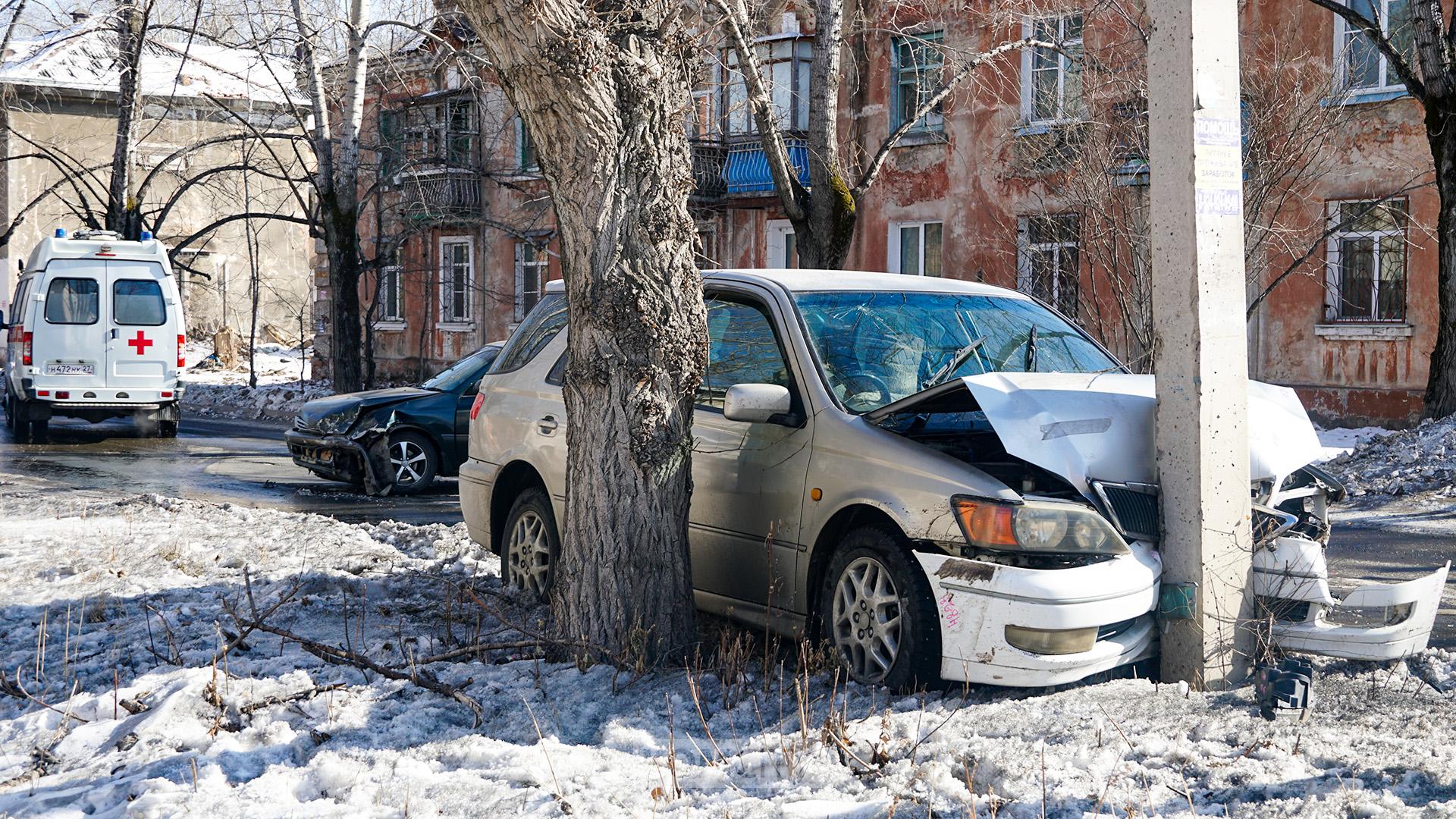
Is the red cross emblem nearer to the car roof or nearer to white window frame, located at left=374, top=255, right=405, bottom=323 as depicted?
the car roof

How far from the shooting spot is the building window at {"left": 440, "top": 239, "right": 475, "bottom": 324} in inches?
1259

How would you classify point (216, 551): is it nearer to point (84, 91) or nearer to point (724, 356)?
point (724, 356)

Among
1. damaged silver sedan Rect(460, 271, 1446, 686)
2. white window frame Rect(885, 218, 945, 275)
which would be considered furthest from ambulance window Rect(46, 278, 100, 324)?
damaged silver sedan Rect(460, 271, 1446, 686)

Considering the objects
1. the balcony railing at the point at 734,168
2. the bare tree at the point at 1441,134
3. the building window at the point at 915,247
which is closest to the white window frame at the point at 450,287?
the balcony railing at the point at 734,168

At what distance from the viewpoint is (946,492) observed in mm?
4961

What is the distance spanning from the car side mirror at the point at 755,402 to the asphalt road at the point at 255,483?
A: 2289mm

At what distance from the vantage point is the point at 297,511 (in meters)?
11.7

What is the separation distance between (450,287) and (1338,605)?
1132 inches

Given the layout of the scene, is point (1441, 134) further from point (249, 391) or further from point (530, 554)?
point (249, 391)

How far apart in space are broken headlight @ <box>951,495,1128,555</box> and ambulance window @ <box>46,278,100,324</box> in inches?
659

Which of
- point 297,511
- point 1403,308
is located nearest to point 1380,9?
point 1403,308

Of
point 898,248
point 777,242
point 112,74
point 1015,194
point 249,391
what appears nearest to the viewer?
point 1015,194

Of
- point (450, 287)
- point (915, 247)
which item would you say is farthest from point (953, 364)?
point (450, 287)

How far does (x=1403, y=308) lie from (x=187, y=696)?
1806 centimetres
